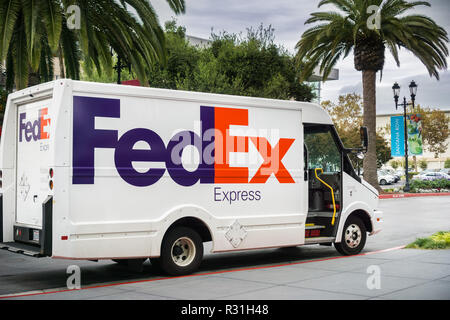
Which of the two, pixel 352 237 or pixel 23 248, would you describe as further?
pixel 352 237

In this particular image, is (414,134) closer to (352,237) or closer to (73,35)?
(73,35)

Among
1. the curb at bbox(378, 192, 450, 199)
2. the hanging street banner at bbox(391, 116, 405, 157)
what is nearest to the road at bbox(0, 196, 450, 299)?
the curb at bbox(378, 192, 450, 199)

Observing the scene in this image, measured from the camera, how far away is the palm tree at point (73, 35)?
13.6 m

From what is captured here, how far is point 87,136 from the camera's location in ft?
27.5

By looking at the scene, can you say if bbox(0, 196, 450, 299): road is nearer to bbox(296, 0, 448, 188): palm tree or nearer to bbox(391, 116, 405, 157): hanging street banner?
bbox(296, 0, 448, 188): palm tree

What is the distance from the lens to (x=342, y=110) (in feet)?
208

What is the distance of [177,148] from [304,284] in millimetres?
2839

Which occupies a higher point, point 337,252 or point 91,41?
point 91,41

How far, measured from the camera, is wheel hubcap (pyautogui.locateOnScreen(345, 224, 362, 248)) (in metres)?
11.5

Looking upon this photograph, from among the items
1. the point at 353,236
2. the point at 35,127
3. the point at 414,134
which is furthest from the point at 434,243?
the point at 414,134

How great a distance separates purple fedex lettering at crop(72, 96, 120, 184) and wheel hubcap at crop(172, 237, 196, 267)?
5.85ft
